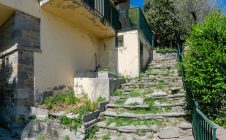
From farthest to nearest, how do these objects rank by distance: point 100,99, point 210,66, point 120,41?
point 120,41 → point 100,99 → point 210,66

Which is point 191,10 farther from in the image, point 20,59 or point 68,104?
point 20,59

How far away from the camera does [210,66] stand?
6270 mm

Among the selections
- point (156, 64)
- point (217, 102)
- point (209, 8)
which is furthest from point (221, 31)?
point (209, 8)

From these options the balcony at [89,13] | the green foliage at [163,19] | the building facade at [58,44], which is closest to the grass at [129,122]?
the building facade at [58,44]

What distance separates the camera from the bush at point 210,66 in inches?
243

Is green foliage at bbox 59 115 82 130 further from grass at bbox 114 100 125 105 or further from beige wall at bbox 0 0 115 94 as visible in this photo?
grass at bbox 114 100 125 105

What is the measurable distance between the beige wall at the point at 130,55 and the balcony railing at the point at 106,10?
88cm

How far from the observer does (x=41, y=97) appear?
25.5 feet

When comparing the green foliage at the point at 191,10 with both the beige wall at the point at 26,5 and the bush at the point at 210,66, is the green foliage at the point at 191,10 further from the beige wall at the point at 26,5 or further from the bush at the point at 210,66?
the beige wall at the point at 26,5

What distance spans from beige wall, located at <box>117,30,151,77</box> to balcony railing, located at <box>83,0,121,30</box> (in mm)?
876

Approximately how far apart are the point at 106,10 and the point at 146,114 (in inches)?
240

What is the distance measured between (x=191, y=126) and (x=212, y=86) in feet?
3.92

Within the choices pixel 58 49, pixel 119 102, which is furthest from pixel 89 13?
pixel 119 102

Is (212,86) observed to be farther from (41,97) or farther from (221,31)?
(41,97)
